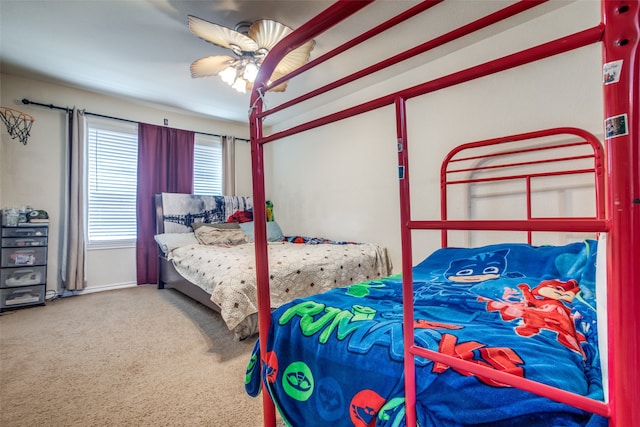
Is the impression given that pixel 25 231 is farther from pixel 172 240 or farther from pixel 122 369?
pixel 122 369

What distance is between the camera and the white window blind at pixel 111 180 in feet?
10.7

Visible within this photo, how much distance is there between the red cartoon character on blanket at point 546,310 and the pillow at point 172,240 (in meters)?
3.03

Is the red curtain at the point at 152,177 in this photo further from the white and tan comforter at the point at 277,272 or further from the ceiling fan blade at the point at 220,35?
the ceiling fan blade at the point at 220,35

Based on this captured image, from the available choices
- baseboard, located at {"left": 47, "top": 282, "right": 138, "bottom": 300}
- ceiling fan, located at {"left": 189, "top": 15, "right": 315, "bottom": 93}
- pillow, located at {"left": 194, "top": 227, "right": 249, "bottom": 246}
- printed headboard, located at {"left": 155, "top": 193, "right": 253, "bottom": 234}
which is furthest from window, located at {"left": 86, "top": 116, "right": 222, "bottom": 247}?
ceiling fan, located at {"left": 189, "top": 15, "right": 315, "bottom": 93}

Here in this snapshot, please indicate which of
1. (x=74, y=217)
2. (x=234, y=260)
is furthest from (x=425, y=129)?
(x=74, y=217)

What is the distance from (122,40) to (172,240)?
194 cm

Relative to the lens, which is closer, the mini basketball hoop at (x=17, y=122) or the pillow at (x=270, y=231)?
the mini basketball hoop at (x=17, y=122)

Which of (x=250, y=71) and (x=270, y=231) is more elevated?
(x=250, y=71)

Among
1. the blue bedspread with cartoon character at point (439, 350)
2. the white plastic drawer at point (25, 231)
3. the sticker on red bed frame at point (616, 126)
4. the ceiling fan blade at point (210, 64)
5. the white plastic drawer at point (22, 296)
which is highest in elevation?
the ceiling fan blade at point (210, 64)

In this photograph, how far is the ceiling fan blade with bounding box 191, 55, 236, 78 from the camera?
2.08 metres

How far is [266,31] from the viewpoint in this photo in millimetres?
1825

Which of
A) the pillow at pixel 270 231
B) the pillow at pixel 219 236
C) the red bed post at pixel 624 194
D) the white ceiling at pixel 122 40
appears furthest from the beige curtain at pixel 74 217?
the red bed post at pixel 624 194

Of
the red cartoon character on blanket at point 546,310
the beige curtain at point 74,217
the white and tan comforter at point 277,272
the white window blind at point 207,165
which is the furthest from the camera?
the white window blind at point 207,165

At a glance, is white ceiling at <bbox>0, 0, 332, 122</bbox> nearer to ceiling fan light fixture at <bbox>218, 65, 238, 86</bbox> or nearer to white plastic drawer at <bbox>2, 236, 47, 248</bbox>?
ceiling fan light fixture at <bbox>218, 65, 238, 86</bbox>
